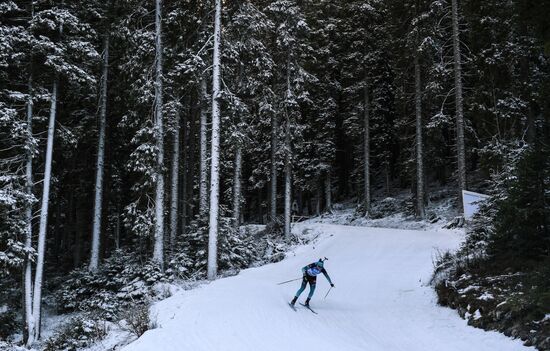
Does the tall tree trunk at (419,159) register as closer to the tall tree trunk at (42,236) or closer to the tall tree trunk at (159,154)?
the tall tree trunk at (159,154)

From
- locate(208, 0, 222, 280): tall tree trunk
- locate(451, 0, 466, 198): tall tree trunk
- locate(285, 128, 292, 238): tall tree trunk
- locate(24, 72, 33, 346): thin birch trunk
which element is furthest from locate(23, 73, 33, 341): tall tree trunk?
locate(451, 0, 466, 198): tall tree trunk

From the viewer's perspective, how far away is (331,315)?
12.9m

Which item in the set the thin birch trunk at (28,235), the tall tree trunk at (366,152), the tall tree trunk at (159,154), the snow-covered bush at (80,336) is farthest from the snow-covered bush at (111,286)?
the tall tree trunk at (366,152)

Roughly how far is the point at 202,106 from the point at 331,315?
13.0 m

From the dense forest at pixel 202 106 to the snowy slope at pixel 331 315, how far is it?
10.5 feet

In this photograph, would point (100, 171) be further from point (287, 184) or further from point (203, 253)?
point (287, 184)

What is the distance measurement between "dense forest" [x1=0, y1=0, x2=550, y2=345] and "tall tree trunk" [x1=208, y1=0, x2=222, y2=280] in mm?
62

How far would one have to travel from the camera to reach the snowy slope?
916cm

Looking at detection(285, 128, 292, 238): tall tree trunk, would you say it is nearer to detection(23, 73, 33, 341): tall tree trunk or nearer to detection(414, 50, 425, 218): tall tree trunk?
detection(414, 50, 425, 218): tall tree trunk

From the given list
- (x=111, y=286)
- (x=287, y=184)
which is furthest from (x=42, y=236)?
(x=287, y=184)

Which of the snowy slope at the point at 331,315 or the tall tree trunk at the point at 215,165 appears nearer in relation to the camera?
the snowy slope at the point at 331,315

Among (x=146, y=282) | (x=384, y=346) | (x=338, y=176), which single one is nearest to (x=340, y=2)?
(x=338, y=176)

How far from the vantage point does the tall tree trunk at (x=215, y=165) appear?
17516 millimetres

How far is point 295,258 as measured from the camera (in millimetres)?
22750
